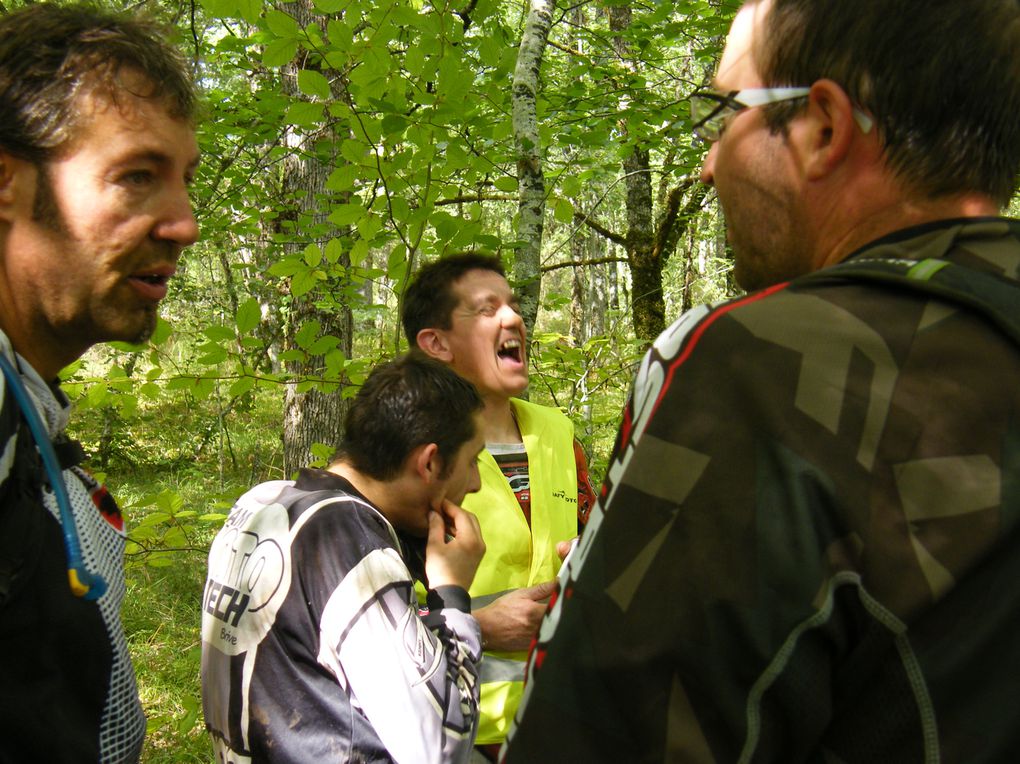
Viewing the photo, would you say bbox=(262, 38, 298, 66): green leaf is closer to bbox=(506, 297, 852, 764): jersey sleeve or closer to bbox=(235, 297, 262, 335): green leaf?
bbox=(235, 297, 262, 335): green leaf

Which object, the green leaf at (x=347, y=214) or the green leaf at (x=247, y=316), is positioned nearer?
the green leaf at (x=247, y=316)

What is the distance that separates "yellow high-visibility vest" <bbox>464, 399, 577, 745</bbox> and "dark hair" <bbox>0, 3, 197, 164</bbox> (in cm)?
163

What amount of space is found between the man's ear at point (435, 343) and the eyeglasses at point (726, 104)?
191 centimetres

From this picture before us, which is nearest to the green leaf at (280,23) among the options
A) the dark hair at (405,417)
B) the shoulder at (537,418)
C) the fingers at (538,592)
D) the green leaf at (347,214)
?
the green leaf at (347,214)

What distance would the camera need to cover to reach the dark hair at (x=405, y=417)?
2162mm

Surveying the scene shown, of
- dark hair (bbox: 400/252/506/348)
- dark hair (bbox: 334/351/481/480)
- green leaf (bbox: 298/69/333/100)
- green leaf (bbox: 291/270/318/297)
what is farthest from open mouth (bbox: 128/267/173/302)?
dark hair (bbox: 400/252/506/348)

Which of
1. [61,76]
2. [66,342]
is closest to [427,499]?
[66,342]

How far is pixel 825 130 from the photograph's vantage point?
1.03 metres

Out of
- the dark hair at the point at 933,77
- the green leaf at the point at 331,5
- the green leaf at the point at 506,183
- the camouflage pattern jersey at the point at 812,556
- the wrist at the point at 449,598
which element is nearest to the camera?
the camouflage pattern jersey at the point at 812,556

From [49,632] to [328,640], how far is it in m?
0.67

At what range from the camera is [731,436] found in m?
0.80

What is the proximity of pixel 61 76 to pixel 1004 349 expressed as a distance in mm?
1520

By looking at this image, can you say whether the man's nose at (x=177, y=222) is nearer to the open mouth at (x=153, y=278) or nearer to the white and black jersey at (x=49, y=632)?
the open mouth at (x=153, y=278)

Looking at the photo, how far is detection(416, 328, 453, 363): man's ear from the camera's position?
309cm
